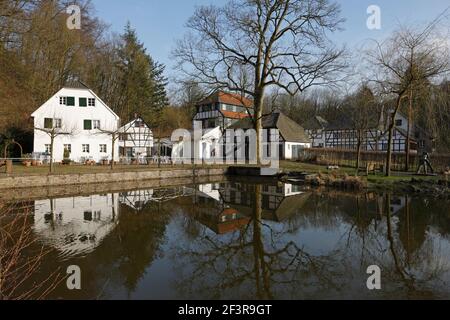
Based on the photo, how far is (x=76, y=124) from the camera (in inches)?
1049

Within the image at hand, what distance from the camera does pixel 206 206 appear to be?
12742 millimetres

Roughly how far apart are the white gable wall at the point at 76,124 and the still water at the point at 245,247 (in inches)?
563

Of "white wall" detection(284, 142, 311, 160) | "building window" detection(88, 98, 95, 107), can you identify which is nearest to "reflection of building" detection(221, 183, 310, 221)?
"white wall" detection(284, 142, 311, 160)

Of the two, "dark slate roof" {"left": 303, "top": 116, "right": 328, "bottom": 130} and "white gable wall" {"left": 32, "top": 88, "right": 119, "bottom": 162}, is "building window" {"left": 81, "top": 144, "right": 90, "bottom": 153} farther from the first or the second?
"dark slate roof" {"left": 303, "top": 116, "right": 328, "bottom": 130}

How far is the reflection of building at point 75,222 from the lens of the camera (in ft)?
25.3

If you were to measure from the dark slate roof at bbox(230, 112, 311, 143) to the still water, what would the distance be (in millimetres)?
20405

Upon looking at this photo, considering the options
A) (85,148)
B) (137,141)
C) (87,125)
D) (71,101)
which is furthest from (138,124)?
(71,101)

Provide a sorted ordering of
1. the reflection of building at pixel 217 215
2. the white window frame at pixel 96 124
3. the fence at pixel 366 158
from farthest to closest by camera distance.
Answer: the white window frame at pixel 96 124, the fence at pixel 366 158, the reflection of building at pixel 217 215

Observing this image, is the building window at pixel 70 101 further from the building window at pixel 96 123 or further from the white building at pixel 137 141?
the white building at pixel 137 141

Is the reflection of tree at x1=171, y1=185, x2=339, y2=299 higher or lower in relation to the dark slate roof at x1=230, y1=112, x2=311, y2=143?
lower

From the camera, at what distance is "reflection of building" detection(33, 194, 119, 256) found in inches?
303

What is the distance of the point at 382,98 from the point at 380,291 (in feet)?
50.4

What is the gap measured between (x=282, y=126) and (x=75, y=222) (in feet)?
88.2

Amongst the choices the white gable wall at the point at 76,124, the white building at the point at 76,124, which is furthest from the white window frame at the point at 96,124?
the white gable wall at the point at 76,124
